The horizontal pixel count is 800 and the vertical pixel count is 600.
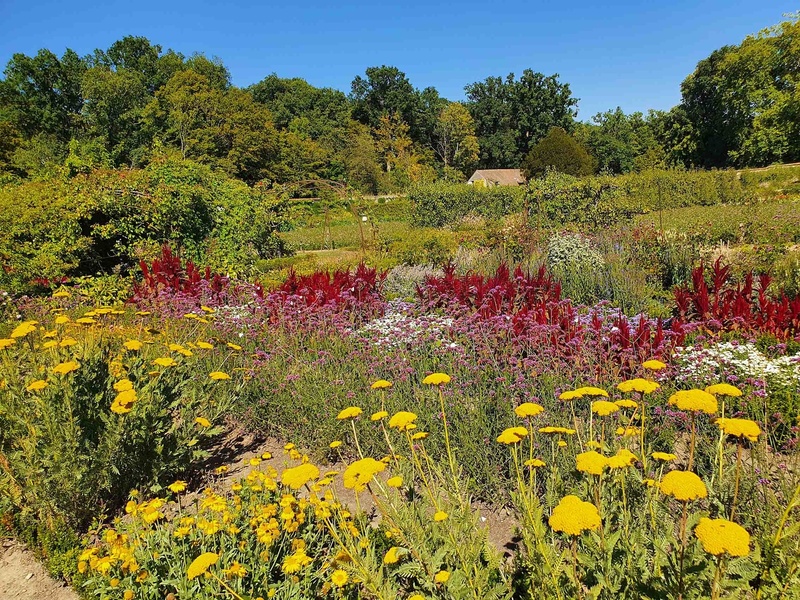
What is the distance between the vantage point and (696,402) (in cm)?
148

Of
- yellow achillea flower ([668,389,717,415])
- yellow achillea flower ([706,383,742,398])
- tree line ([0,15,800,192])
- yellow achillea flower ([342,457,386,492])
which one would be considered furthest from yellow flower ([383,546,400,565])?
tree line ([0,15,800,192])

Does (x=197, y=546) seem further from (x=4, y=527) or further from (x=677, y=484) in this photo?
(x=677, y=484)

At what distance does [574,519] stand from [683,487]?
0.94 ft

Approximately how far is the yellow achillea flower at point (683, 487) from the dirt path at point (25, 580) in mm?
2614

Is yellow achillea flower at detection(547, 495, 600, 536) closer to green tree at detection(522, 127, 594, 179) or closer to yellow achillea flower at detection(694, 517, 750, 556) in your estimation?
yellow achillea flower at detection(694, 517, 750, 556)

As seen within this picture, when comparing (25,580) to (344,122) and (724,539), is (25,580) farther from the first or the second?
(344,122)

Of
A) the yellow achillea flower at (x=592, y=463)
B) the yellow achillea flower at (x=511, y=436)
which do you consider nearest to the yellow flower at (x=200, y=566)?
the yellow achillea flower at (x=511, y=436)

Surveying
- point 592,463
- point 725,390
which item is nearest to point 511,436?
point 592,463

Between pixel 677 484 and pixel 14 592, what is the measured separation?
9.77ft

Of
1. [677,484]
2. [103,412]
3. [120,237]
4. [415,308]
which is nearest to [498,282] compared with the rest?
[415,308]

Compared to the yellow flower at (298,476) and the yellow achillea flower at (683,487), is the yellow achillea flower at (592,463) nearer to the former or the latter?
the yellow achillea flower at (683,487)

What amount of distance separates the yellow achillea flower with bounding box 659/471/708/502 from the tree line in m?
26.9

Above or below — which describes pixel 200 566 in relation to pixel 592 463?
below

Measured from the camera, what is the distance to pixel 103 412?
267 centimetres
